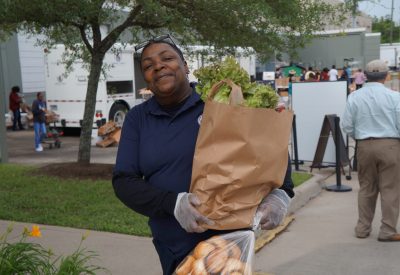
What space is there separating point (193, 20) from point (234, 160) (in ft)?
22.5

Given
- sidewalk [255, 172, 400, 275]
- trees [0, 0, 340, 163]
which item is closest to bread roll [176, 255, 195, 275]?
sidewalk [255, 172, 400, 275]

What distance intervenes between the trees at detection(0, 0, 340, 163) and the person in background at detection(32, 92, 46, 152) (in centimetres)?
417

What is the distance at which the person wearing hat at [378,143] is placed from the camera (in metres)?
5.54

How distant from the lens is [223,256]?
2.11m

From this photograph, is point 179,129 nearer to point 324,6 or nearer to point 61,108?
point 324,6

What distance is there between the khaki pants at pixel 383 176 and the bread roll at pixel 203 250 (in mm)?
3873

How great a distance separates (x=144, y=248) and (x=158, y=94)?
312cm

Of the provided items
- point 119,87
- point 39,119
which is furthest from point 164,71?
point 119,87

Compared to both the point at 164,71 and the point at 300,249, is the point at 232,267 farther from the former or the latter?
the point at 300,249

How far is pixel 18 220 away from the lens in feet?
20.2

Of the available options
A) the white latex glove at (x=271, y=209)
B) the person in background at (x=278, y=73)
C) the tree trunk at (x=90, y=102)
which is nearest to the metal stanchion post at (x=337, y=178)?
the tree trunk at (x=90, y=102)

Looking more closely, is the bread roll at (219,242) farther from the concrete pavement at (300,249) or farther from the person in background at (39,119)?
the person in background at (39,119)

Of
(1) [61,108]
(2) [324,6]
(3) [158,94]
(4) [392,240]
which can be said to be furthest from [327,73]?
(3) [158,94]

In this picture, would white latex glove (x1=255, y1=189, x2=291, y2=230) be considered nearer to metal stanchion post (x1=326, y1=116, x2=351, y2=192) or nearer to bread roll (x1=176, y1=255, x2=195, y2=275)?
bread roll (x1=176, y1=255, x2=195, y2=275)
